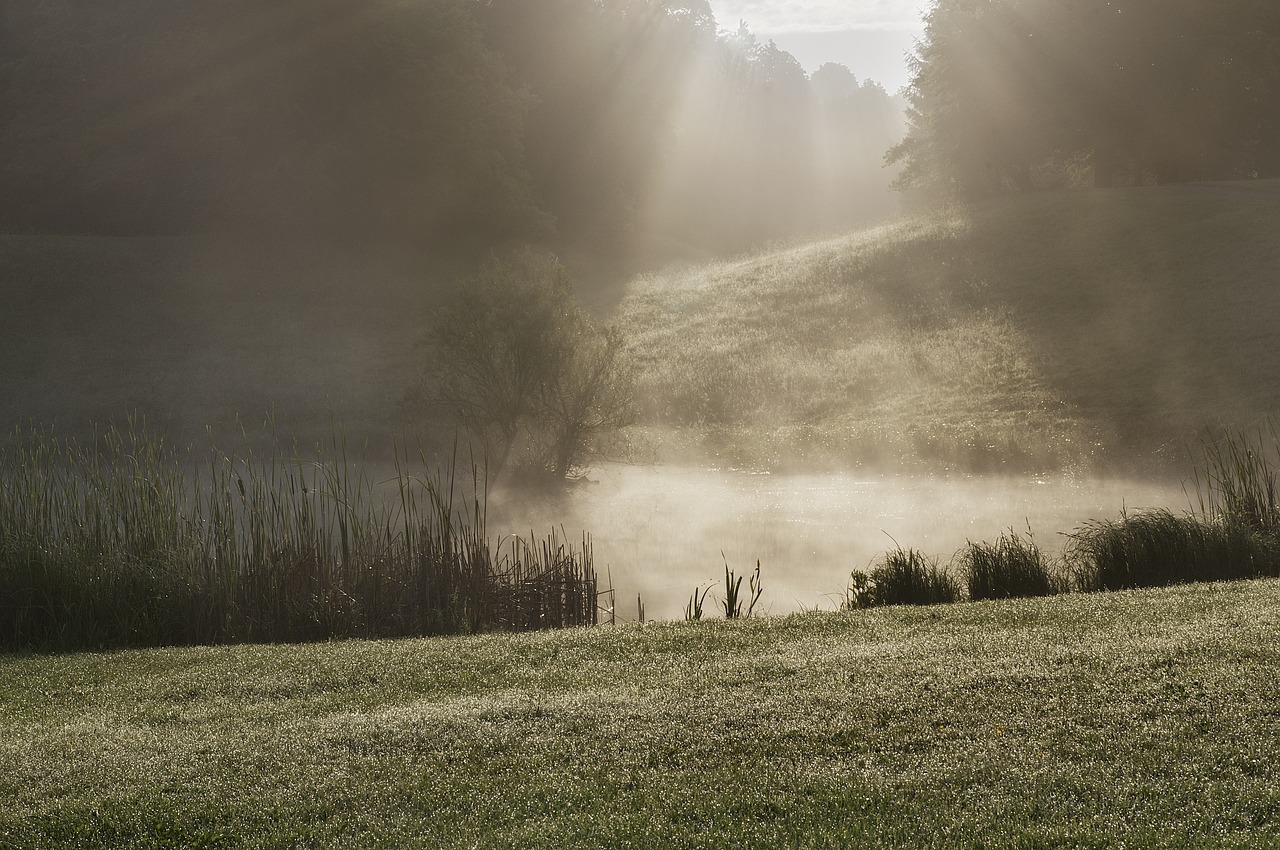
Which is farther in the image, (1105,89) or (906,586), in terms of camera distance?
(1105,89)

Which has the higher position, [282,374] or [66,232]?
[66,232]

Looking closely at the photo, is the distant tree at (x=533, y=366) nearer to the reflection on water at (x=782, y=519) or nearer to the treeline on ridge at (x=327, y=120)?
the reflection on water at (x=782, y=519)

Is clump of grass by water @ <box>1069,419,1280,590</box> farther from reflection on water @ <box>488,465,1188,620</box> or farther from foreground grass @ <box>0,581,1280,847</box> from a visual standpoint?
foreground grass @ <box>0,581,1280,847</box>

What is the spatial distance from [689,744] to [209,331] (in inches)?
1010

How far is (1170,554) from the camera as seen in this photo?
8969mm

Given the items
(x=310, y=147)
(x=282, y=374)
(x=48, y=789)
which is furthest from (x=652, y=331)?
(x=48, y=789)

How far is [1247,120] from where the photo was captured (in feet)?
109

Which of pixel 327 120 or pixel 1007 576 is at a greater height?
pixel 327 120

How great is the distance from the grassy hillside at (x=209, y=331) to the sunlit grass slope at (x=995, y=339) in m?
6.45

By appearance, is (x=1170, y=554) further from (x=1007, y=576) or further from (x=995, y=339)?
(x=995, y=339)

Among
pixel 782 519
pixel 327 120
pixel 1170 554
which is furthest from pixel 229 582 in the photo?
pixel 327 120

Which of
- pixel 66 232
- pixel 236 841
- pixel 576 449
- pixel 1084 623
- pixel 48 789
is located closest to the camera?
pixel 236 841

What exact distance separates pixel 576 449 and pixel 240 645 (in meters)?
10.9

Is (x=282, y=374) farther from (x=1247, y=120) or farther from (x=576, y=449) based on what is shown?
(x=1247, y=120)
